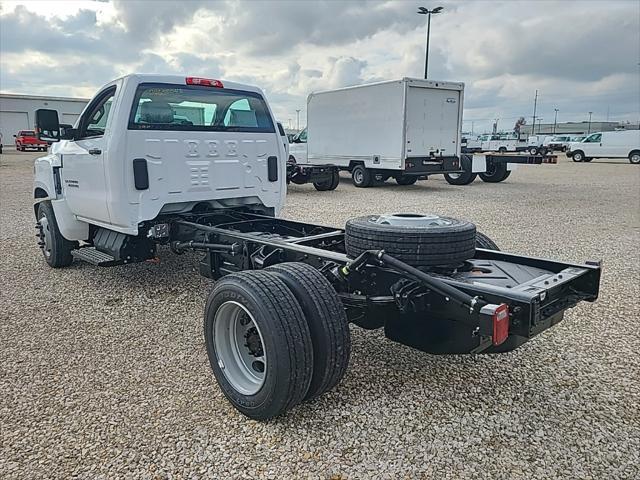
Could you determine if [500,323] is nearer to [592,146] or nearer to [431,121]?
[431,121]

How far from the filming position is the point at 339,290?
11.3 feet

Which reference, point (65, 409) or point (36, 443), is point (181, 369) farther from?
point (36, 443)

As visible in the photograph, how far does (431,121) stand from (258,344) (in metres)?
12.9

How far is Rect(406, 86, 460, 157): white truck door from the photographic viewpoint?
14.6 m

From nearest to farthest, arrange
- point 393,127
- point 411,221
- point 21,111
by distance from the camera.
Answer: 1. point 411,221
2. point 393,127
3. point 21,111

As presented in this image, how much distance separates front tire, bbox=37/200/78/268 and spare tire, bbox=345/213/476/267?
421 centimetres

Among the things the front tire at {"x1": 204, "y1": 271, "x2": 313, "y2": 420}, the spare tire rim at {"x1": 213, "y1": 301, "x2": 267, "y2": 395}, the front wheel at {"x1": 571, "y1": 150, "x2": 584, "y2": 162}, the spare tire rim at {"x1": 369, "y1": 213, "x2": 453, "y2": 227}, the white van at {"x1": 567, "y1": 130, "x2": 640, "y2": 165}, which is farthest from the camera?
the front wheel at {"x1": 571, "y1": 150, "x2": 584, "y2": 162}

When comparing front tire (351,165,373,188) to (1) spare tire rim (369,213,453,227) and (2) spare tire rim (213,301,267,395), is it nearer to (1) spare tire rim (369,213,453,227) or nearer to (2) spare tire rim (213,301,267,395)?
(1) spare tire rim (369,213,453,227)

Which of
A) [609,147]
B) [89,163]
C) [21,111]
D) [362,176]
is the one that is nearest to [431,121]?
[362,176]

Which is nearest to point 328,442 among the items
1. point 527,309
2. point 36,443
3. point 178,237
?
point 527,309

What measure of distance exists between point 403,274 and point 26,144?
4292cm

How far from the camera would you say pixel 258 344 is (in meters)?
3.17

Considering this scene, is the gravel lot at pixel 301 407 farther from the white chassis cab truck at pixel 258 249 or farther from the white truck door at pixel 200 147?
the white truck door at pixel 200 147

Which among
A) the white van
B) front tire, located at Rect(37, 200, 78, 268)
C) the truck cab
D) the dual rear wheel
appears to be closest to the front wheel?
the white van
